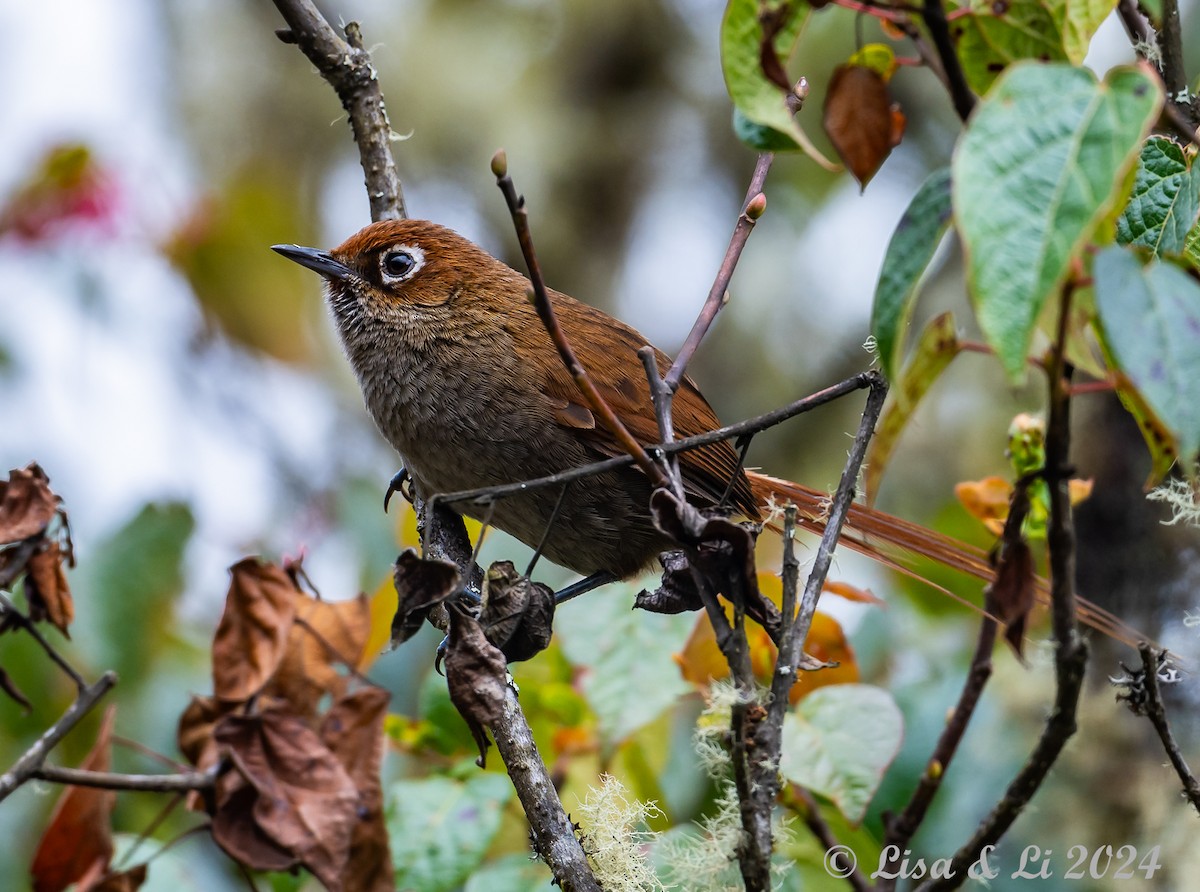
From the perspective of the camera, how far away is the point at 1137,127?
113 cm

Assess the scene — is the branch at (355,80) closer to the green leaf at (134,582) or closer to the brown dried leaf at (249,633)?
the green leaf at (134,582)

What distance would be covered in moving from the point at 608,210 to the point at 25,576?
5384mm

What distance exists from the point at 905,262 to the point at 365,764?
1420 mm

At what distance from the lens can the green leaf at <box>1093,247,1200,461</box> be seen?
3.65ft

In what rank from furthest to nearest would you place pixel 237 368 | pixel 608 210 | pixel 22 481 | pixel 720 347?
pixel 608 210, pixel 720 347, pixel 237 368, pixel 22 481

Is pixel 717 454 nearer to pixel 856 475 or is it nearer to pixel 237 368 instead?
pixel 856 475

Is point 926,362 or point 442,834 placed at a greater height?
point 926,362

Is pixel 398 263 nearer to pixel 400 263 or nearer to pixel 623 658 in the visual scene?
pixel 400 263

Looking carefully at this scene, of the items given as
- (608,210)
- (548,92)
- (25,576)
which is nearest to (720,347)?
(608,210)

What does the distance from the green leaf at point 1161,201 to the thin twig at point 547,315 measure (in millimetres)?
796

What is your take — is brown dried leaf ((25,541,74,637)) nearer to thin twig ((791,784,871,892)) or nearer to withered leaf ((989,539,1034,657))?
thin twig ((791,784,871,892))

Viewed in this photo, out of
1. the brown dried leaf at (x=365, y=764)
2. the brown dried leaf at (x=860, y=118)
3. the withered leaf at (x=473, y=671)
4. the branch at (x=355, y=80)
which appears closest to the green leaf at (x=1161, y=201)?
the brown dried leaf at (x=860, y=118)

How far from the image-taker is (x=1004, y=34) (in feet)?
4.63

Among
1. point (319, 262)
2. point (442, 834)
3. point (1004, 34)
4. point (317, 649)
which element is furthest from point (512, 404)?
point (1004, 34)
